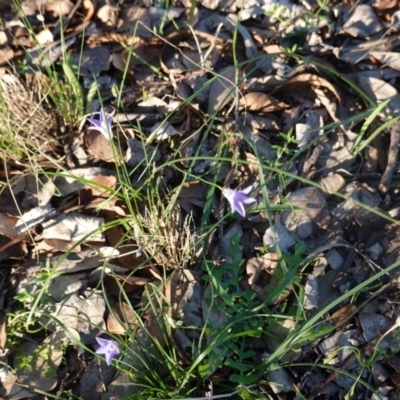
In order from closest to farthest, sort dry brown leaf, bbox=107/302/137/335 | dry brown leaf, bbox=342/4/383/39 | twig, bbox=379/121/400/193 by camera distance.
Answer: dry brown leaf, bbox=107/302/137/335, twig, bbox=379/121/400/193, dry brown leaf, bbox=342/4/383/39

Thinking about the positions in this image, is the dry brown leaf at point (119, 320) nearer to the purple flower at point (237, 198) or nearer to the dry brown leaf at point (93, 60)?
the purple flower at point (237, 198)

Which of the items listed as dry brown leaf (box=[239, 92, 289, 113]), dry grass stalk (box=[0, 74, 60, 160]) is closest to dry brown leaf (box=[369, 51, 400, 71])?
dry brown leaf (box=[239, 92, 289, 113])

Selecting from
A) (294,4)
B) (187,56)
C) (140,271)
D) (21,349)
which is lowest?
(21,349)

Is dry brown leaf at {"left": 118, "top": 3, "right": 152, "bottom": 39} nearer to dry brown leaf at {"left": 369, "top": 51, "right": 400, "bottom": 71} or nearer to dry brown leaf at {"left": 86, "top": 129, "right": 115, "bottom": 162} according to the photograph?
dry brown leaf at {"left": 86, "top": 129, "right": 115, "bottom": 162}

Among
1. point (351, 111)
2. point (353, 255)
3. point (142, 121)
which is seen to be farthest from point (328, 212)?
point (142, 121)

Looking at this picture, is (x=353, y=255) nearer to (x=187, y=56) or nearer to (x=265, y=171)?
(x=265, y=171)

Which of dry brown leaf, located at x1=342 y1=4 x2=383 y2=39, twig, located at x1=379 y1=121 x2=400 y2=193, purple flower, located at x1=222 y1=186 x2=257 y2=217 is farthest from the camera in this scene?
dry brown leaf, located at x1=342 y1=4 x2=383 y2=39

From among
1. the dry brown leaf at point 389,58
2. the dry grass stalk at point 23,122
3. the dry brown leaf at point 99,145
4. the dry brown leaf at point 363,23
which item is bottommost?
the dry brown leaf at point 99,145

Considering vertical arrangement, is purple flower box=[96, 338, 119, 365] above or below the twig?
below

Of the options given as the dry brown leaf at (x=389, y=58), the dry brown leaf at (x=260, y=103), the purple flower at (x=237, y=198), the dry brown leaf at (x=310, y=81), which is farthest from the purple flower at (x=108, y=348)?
→ the dry brown leaf at (x=389, y=58)
